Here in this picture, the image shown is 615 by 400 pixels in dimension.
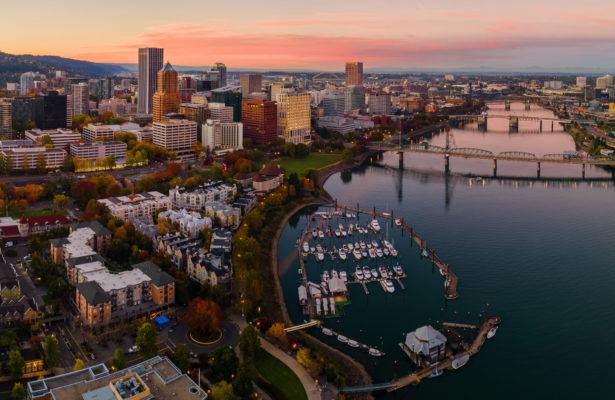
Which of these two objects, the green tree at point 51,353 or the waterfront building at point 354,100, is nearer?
the green tree at point 51,353

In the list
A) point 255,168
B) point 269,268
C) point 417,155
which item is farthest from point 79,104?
point 269,268

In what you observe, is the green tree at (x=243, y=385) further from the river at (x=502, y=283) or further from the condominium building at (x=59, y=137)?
the condominium building at (x=59, y=137)

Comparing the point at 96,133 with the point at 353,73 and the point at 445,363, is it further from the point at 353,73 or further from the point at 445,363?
the point at 353,73

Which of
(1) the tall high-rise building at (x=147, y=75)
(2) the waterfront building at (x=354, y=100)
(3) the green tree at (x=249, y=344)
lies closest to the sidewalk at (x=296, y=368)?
(3) the green tree at (x=249, y=344)

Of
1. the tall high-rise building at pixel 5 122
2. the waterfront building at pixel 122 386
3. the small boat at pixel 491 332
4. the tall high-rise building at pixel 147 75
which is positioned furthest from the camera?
the tall high-rise building at pixel 147 75

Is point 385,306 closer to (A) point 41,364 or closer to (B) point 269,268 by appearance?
(B) point 269,268

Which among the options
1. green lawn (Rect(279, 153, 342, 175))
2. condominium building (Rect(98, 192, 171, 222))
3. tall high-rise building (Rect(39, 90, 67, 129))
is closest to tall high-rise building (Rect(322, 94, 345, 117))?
green lawn (Rect(279, 153, 342, 175))
